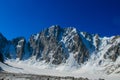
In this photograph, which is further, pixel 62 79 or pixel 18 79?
pixel 62 79

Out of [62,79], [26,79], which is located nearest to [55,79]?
[62,79]

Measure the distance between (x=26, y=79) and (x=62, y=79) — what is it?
11184 millimetres

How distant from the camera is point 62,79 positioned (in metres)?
86.6

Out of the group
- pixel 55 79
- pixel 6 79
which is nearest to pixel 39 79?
pixel 55 79

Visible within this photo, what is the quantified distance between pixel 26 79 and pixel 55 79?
8684 mm

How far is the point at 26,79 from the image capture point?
8125 cm

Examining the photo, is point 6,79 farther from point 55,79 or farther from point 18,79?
point 55,79

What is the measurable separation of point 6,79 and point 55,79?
1427 centimetres

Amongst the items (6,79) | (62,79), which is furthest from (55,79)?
(6,79)

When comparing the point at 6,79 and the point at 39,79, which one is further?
the point at 39,79

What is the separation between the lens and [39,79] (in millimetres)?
85375

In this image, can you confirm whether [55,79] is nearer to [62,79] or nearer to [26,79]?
[62,79]

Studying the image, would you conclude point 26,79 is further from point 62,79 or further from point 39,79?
point 62,79

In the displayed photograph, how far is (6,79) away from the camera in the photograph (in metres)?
78.7
